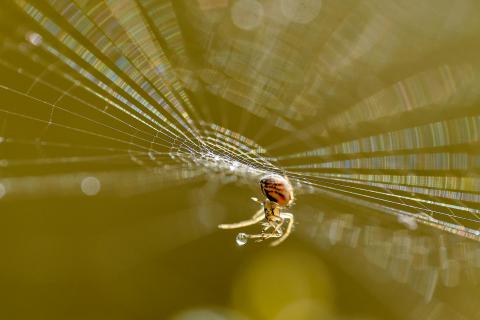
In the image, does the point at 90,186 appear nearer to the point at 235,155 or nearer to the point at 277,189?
the point at 235,155

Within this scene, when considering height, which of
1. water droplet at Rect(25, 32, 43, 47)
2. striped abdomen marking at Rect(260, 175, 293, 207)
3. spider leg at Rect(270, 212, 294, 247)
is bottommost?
spider leg at Rect(270, 212, 294, 247)

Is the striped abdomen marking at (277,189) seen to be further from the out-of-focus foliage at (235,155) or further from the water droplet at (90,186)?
the water droplet at (90,186)

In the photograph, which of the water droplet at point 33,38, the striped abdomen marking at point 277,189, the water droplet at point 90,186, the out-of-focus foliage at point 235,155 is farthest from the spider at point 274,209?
the water droplet at point 90,186

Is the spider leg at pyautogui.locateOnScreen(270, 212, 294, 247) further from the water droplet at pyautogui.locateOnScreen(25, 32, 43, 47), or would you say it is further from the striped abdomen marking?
the water droplet at pyautogui.locateOnScreen(25, 32, 43, 47)

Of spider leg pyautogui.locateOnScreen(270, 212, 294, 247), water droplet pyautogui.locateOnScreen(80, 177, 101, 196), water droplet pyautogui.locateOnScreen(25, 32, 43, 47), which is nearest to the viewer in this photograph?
water droplet pyautogui.locateOnScreen(25, 32, 43, 47)

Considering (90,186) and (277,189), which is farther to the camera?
(90,186)

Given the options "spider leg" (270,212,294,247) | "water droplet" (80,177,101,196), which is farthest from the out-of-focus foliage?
"spider leg" (270,212,294,247)

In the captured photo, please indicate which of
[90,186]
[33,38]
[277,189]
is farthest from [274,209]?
[90,186]

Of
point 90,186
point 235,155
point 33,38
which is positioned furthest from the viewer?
point 90,186

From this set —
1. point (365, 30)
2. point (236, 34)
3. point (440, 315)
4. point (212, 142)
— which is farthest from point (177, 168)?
point (440, 315)
